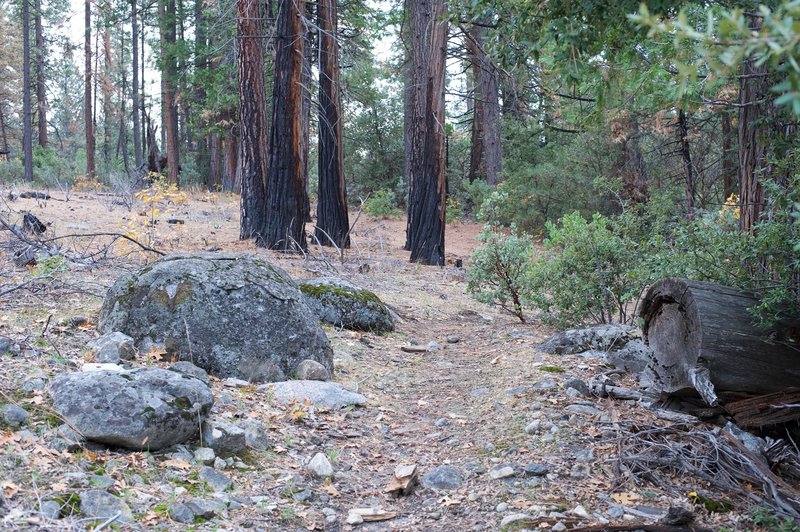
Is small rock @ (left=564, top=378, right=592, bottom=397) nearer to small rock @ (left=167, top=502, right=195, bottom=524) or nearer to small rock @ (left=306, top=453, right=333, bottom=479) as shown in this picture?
small rock @ (left=306, top=453, right=333, bottom=479)

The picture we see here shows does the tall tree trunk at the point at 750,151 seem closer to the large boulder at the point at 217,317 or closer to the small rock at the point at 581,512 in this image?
the small rock at the point at 581,512

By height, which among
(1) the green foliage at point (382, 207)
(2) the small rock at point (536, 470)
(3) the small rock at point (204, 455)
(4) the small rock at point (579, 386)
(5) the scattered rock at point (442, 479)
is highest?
(1) the green foliage at point (382, 207)

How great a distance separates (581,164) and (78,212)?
1323 centimetres

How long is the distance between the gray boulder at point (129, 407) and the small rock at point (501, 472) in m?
1.77

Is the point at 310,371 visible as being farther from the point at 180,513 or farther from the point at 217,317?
the point at 180,513

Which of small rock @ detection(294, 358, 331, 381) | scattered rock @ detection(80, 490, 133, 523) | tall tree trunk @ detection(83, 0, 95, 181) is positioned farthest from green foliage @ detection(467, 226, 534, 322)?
tall tree trunk @ detection(83, 0, 95, 181)

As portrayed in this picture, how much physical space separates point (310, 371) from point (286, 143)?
765cm

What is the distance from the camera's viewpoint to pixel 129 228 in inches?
408

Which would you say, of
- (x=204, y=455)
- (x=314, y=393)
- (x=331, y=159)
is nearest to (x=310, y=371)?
(x=314, y=393)

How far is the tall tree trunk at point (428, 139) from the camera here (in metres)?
13.4

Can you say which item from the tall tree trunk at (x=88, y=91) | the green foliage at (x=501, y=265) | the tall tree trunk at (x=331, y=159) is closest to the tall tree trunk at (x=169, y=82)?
the tall tree trunk at (x=88, y=91)

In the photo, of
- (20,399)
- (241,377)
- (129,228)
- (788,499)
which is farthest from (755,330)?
(129,228)

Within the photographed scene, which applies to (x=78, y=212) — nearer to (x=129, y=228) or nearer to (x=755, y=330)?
(x=129, y=228)

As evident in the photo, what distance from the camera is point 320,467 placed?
403 cm
